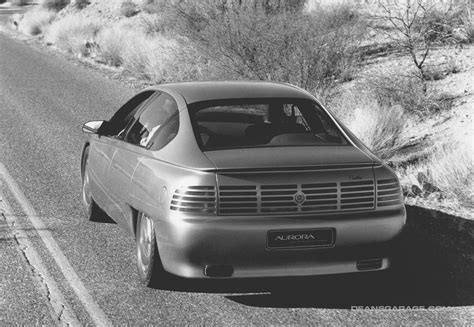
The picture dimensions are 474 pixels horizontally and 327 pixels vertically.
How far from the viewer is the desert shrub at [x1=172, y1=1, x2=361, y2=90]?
49.7 ft

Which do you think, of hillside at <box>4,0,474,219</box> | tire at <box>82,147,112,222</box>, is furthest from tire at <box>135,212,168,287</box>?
hillside at <box>4,0,474,219</box>

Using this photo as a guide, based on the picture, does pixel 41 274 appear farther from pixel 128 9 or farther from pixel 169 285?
pixel 128 9

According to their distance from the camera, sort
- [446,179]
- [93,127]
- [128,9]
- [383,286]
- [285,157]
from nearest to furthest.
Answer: [285,157] < [383,286] < [93,127] < [446,179] < [128,9]

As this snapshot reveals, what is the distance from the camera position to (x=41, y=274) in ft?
21.8

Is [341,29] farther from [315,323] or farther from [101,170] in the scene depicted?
[315,323]

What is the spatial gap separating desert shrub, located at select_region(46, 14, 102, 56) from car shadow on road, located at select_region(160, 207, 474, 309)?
2081cm

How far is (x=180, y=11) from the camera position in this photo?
2123 cm

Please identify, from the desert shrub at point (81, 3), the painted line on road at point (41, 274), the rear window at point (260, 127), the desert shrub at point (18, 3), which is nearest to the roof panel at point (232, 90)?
the rear window at point (260, 127)

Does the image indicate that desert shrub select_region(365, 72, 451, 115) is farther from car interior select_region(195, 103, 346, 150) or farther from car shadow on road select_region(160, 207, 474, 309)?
car interior select_region(195, 103, 346, 150)

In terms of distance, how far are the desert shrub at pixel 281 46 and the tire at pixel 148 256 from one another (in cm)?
892

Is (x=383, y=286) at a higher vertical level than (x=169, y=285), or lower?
lower

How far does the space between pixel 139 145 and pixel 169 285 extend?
3.84 ft

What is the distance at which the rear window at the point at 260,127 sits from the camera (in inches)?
247

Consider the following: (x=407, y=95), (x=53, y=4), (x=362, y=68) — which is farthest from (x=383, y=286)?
(x=53, y=4)
